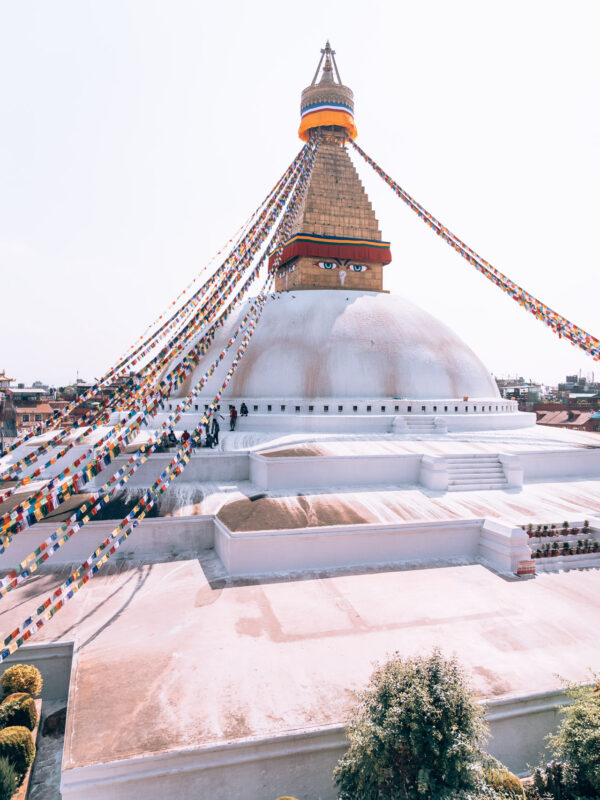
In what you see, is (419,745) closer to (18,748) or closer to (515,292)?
(18,748)

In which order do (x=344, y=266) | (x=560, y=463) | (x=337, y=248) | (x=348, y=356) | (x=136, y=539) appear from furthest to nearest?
(x=344, y=266), (x=337, y=248), (x=348, y=356), (x=560, y=463), (x=136, y=539)

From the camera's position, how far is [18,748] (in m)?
5.08

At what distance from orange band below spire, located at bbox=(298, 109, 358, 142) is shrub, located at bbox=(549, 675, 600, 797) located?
22.6 metres

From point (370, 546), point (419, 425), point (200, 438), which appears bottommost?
point (370, 546)

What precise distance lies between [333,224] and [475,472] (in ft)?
39.8

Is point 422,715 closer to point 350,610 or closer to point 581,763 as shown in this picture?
point 581,763

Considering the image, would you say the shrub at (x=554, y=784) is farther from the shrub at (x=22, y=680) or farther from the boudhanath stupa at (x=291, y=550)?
the shrub at (x=22, y=680)

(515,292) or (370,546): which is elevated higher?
(515,292)

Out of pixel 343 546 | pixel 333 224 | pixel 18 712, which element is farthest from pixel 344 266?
pixel 18 712

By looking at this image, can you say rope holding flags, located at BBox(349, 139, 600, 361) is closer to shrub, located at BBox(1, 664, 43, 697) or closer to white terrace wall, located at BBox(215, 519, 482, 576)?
white terrace wall, located at BBox(215, 519, 482, 576)

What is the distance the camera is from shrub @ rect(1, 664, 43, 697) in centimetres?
595

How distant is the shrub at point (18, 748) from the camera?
16.5ft

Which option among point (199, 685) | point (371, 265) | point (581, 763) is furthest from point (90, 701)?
point (371, 265)

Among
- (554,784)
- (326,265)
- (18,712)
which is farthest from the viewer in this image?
(326,265)
